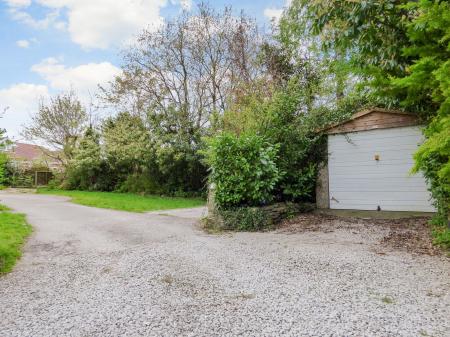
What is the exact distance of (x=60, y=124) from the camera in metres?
22.0

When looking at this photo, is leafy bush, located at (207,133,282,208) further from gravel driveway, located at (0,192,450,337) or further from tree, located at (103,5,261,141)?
tree, located at (103,5,261,141)

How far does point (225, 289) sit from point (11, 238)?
493 cm

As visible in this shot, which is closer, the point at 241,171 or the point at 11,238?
the point at 11,238

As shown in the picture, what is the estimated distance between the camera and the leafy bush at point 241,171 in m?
7.36

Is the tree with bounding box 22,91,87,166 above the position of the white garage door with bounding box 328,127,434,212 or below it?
above

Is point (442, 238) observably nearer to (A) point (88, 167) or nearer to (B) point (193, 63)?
(B) point (193, 63)

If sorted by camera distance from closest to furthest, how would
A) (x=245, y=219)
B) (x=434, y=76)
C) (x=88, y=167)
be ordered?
1. (x=434, y=76)
2. (x=245, y=219)
3. (x=88, y=167)

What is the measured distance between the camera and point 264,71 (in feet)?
50.0

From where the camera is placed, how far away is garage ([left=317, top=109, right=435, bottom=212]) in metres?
8.10

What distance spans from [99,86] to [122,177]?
5870 mm

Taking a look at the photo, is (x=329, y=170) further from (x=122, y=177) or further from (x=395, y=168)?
(x=122, y=177)

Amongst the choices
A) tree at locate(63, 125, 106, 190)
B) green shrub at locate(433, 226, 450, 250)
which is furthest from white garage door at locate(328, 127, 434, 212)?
tree at locate(63, 125, 106, 190)

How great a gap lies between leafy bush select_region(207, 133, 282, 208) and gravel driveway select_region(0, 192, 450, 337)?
1.52 m

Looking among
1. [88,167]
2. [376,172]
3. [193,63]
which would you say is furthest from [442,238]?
[88,167]
